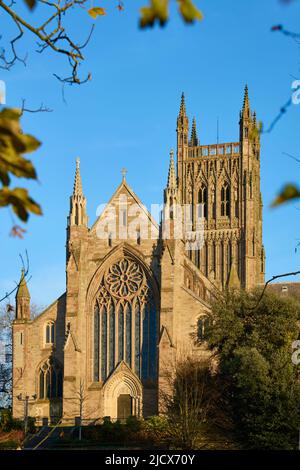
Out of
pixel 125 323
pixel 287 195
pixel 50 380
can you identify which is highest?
pixel 125 323

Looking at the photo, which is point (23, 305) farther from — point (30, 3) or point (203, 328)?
point (30, 3)

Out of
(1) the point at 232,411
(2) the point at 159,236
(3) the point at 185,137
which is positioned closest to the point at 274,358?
(1) the point at 232,411

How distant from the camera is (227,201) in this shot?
6788cm

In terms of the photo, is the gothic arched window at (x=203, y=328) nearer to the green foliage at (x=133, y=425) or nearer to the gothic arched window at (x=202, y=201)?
the green foliage at (x=133, y=425)

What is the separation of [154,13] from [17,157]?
85cm

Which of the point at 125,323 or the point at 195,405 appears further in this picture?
the point at 125,323

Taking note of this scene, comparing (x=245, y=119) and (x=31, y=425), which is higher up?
(x=245, y=119)

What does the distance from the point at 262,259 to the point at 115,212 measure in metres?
23.3

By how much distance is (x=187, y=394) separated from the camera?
39.6 meters

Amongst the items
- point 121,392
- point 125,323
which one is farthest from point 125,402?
point 125,323

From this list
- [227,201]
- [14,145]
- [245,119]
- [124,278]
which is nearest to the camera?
[14,145]

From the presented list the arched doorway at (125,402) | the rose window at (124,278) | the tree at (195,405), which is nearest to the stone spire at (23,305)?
the rose window at (124,278)

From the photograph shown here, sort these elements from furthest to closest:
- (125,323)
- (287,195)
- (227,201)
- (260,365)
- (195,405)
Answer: (227,201) < (125,323) < (195,405) < (260,365) < (287,195)

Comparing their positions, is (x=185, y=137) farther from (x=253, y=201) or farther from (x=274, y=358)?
(x=274, y=358)
